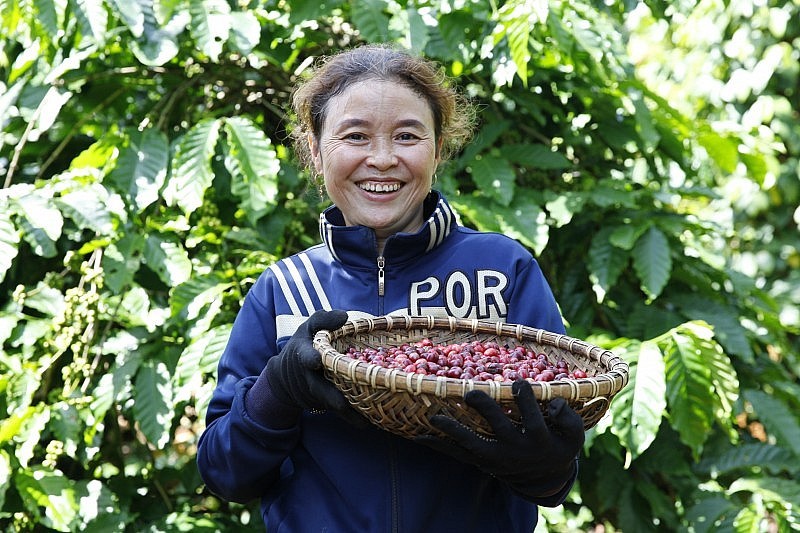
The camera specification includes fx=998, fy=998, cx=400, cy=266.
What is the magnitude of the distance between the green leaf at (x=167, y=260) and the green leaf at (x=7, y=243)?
306mm

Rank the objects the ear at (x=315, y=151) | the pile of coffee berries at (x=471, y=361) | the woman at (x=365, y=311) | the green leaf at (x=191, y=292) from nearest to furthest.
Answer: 1. the pile of coffee berries at (x=471, y=361)
2. the woman at (x=365, y=311)
3. the ear at (x=315, y=151)
4. the green leaf at (x=191, y=292)

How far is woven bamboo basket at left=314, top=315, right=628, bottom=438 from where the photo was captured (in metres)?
1.28

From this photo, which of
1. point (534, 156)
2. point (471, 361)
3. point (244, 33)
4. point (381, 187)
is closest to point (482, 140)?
point (534, 156)

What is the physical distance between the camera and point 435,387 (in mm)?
1271

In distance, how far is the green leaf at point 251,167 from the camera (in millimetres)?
2338

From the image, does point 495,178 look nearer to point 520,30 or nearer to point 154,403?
point 520,30

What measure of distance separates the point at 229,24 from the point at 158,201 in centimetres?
49

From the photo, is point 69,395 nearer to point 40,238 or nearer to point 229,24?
point 40,238

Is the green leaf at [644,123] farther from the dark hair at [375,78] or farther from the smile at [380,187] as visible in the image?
the smile at [380,187]

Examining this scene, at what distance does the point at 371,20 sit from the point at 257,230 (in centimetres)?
59

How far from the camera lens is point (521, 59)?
7.42 feet

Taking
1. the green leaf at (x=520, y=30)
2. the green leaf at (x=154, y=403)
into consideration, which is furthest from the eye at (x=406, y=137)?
the green leaf at (x=154, y=403)

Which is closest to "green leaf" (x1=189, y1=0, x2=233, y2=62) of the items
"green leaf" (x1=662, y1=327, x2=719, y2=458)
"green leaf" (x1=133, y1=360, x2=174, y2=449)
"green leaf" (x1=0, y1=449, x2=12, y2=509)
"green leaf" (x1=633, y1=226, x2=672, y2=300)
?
"green leaf" (x1=133, y1=360, x2=174, y2=449)

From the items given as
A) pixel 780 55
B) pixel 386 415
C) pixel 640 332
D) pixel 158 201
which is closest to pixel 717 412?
pixel 640 332
